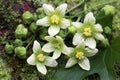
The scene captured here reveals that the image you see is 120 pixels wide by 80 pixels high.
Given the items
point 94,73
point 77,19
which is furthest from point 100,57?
point 77,19

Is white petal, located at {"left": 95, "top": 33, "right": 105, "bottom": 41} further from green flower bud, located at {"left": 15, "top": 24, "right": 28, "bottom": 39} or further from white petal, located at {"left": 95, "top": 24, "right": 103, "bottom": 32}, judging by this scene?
green flower bud, located at {"left": 15, "top": 24, "right": 28, "bottom": 39}

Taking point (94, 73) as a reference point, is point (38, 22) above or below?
above

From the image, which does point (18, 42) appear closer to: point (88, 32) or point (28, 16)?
point (28, 16)

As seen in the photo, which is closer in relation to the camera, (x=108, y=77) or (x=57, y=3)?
(x=108, y=77)

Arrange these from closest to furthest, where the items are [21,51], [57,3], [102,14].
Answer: [21,51]
[102,14]
[57,3]

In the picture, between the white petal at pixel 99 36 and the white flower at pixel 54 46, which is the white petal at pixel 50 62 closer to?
the white flower at pixel 54 46

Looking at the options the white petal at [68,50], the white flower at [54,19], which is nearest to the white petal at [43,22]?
the white flower at [54,19]

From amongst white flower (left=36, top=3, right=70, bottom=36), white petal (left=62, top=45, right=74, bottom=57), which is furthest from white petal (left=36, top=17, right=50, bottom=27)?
white petal (left=62, top=45, right=74, bottom=57)

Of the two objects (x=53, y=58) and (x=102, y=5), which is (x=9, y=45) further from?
(x=102, y=5)
